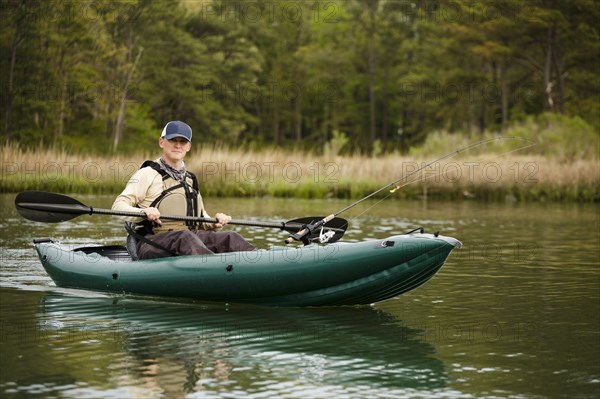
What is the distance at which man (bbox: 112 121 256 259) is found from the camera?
8.35m

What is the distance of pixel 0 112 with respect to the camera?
33500 mm

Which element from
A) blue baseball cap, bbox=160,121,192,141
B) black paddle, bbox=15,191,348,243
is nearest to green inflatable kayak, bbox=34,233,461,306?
black paddle, bbox=15,191,348,243

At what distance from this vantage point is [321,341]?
710cm

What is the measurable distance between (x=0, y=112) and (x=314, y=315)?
27366 mm

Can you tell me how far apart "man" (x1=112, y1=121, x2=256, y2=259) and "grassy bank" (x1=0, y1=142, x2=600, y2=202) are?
13.3 metres

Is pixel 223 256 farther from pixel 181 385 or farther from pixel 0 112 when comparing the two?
pixel 0 112

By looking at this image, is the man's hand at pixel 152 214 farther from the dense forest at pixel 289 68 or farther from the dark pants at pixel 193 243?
the dense forest at pixel 289 68

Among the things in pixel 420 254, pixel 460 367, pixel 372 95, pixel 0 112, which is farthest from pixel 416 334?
pixel 372 95

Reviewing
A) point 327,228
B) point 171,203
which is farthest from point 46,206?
point 327,228

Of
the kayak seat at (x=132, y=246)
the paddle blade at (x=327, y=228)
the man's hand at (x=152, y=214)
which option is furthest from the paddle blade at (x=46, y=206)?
the paddle blade at (x=327, y=228)

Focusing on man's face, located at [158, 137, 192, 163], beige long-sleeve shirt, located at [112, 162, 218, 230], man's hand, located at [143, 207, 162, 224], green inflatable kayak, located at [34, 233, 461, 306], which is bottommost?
green inflatable kayak, located at [34, 233, 461, 306]

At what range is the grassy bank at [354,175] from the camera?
22.3 m

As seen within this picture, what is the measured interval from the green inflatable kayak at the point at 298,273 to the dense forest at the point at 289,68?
1872cm

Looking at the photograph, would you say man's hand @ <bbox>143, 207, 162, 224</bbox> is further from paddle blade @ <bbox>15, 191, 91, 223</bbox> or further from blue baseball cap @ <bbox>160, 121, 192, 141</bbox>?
paddle blade @ <bbox>15, 191, 91, 223</bbox>
